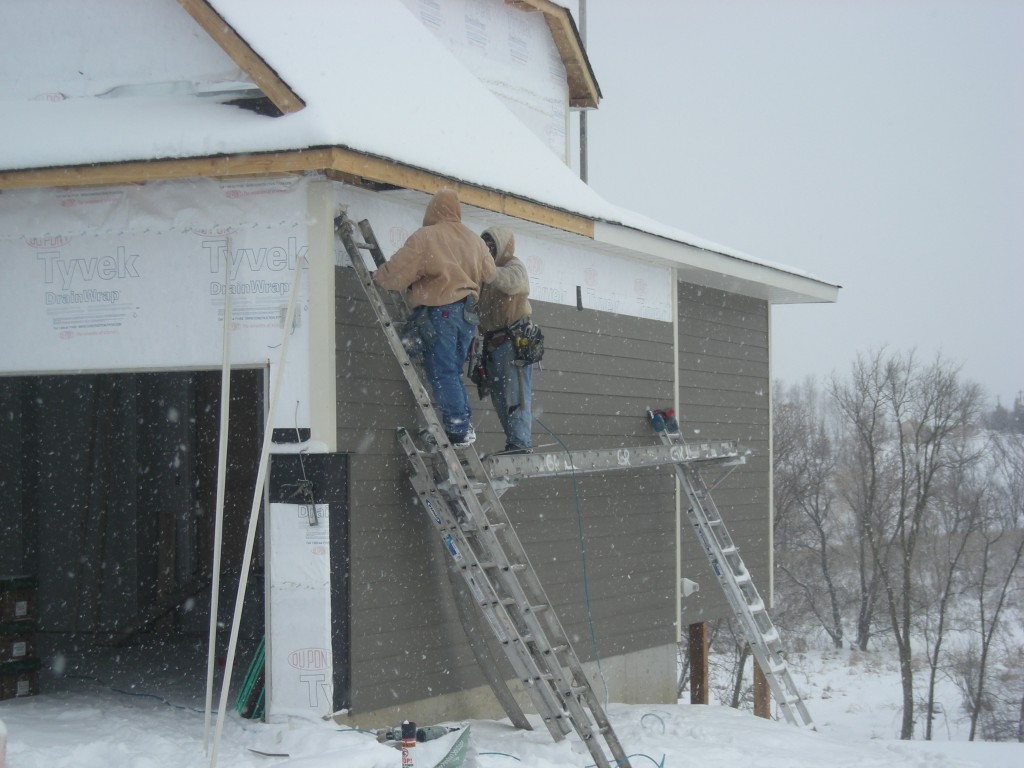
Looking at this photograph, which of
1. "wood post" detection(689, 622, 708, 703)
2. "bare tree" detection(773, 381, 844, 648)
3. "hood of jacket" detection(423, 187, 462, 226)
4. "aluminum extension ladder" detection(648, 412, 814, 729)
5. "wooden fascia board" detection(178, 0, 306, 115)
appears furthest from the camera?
"bare tree" detection(773, 381, 844, 648)

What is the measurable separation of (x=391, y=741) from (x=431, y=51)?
5604 millimetres

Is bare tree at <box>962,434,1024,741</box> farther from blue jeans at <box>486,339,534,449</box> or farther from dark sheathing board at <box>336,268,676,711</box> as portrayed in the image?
blue jeans at <box>486,339,534,449</box>

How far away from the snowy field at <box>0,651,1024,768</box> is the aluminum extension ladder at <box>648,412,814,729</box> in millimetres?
830

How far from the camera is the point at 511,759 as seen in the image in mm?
6305

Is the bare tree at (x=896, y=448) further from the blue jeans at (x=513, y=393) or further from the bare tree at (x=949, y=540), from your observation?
the blue jeans at (x=513, y=393)

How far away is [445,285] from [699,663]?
7790mm

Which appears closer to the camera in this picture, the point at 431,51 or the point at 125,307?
the point at 125,307

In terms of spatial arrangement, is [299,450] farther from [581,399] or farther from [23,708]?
[581,399]

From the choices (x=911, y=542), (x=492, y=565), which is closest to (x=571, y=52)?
(x=492, y=565)

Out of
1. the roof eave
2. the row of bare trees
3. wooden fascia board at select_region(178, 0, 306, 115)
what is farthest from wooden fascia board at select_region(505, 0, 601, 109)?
the row of bare trees

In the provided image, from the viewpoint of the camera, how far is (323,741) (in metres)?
6.07

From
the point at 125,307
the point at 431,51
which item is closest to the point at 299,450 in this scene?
the point at 125,307

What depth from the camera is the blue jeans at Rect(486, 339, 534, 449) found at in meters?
7.39

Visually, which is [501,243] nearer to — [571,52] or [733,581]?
[733,581]
